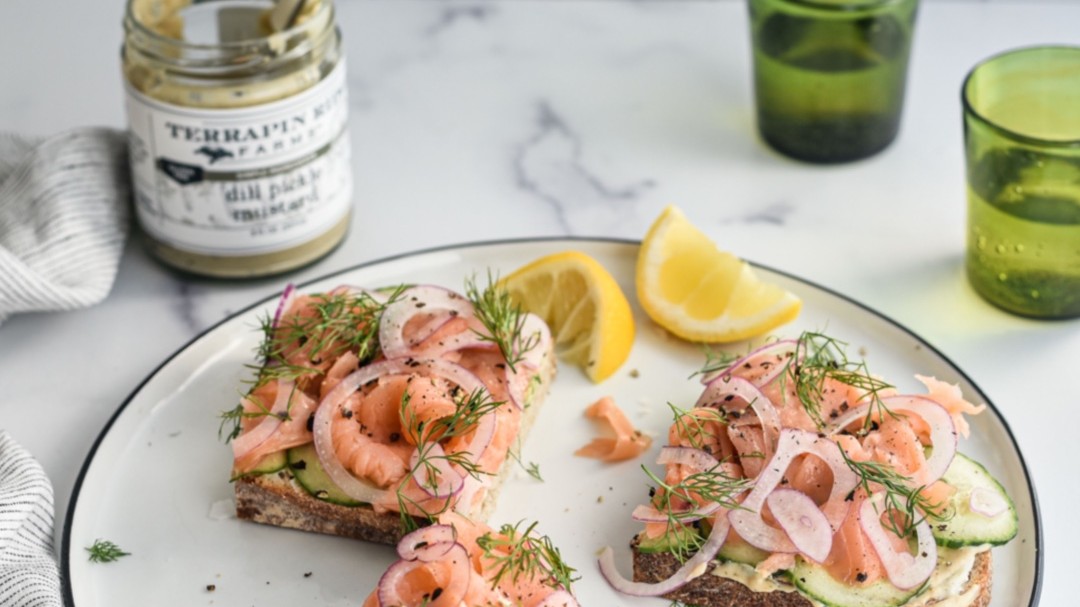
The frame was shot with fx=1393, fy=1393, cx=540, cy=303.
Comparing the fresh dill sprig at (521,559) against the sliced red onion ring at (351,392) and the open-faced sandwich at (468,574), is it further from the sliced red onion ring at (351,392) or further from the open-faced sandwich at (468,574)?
the sliced red onion ring at (351,392)

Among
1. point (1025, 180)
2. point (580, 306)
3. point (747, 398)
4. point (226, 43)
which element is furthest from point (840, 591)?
point (226, 43)

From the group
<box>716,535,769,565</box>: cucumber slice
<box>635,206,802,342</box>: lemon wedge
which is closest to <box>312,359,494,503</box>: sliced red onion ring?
<box>716,535,769,565</box>: cucumber slice

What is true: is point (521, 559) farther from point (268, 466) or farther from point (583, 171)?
point (583, 171)

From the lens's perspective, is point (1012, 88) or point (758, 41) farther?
point (758, 41)

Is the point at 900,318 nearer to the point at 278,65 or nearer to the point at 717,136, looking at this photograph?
the point at 717,136

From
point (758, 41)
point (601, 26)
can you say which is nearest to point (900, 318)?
point (758, 41)

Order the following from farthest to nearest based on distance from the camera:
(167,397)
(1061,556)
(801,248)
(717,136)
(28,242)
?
(717,136) → (801,248) → (28,242) → (167,397) → (1061,556)
